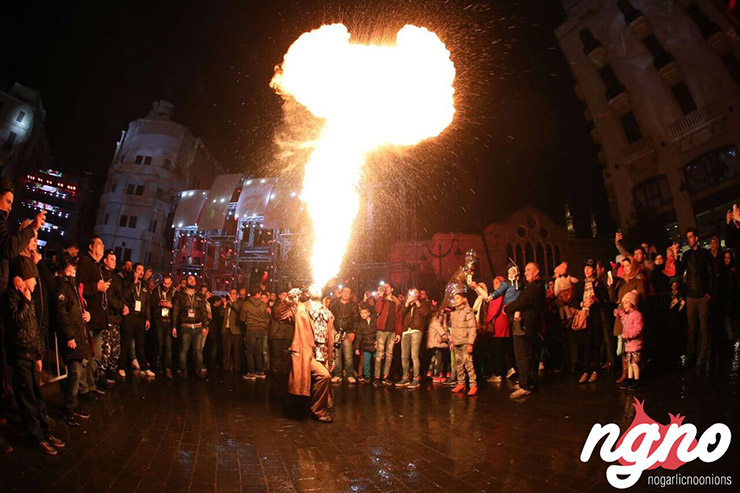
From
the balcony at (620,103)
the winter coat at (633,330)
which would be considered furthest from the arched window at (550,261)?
the winter coat at (633,330)

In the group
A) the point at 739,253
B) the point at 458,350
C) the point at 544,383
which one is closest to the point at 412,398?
the point at 458,350

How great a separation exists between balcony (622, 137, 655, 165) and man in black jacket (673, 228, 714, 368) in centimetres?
1960

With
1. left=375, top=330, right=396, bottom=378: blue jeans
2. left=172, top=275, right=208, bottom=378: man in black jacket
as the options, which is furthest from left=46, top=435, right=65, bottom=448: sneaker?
left=375, top=330, right=396, bottom=378: blue jeans

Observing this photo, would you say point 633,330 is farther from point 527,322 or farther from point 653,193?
point 653,193

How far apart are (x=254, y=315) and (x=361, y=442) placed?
599cm

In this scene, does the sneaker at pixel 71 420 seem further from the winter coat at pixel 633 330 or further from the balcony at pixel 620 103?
the balcony at pixel 620 103

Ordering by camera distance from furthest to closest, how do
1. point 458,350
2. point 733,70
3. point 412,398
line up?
point 733,70, point 458,350, point 412,398

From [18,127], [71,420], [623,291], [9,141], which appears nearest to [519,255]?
[623,291]

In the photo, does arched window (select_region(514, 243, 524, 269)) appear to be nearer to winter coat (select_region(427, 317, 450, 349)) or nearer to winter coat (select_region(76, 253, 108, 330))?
winter coat (select_region(427, 317, 450, 349))

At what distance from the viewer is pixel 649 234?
21.3 meters

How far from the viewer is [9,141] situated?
40.8 meters

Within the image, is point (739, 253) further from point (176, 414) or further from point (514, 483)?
point (176, 414)

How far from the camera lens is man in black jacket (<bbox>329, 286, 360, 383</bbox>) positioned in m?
9.06

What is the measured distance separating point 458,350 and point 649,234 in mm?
20348
